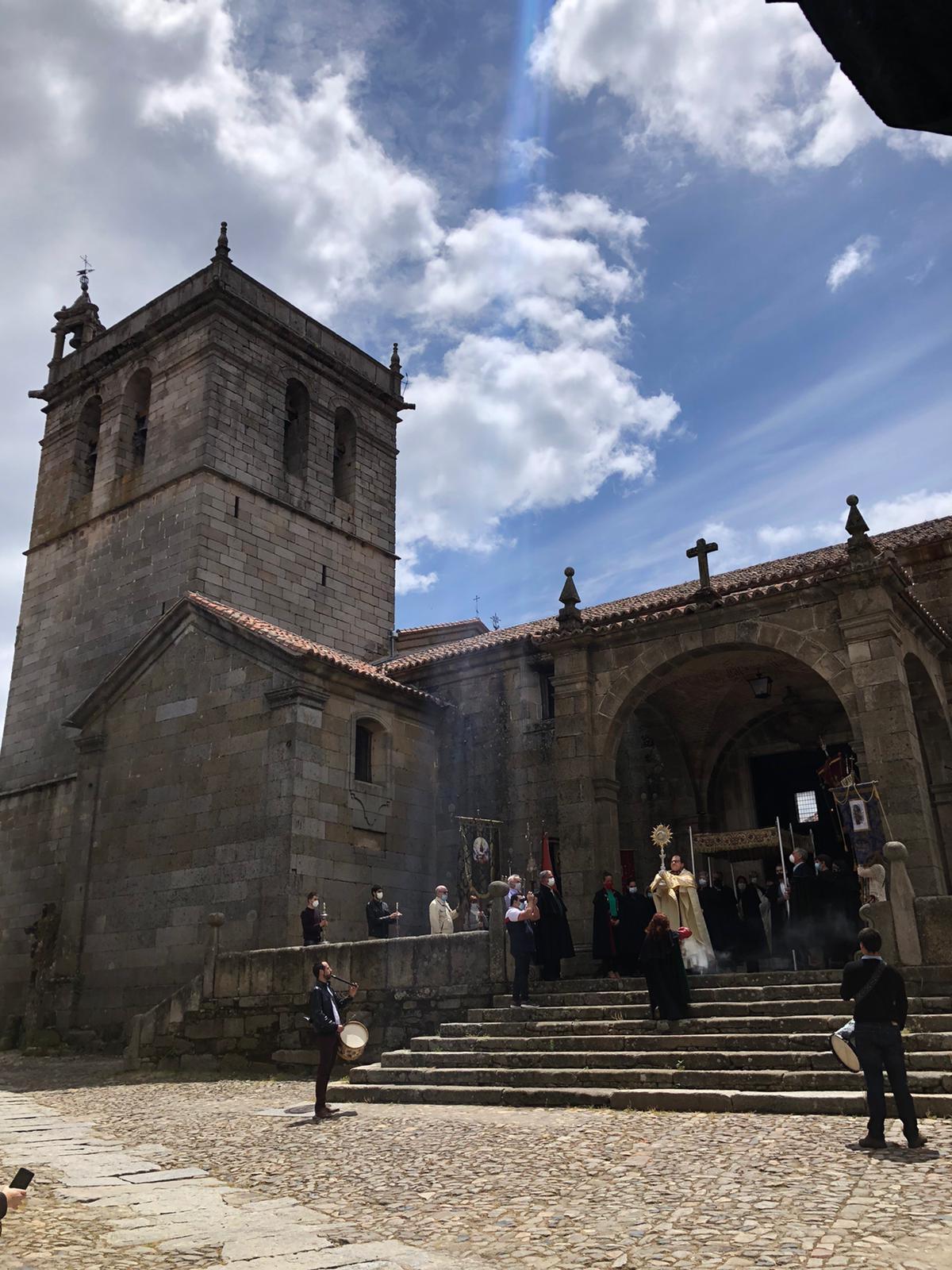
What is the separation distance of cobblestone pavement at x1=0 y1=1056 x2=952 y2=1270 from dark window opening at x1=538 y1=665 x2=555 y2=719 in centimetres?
938

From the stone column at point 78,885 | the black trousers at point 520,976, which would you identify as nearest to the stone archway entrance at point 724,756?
the black trousers at point 520,976

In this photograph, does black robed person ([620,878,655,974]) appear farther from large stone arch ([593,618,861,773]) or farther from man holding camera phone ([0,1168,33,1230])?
man holding camera phone ([0,1168,33,1230])

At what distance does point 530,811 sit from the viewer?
16828 mm

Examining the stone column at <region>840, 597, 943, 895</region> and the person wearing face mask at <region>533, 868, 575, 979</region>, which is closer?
the stone column at <region>840, 597, 943, 895</region>

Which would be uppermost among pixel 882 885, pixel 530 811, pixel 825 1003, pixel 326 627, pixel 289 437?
pixel 289 437

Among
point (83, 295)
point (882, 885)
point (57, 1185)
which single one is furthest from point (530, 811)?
point (83, 295)

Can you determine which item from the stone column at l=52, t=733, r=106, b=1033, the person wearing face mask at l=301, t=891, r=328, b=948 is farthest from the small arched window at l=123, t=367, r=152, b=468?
the person wearing face mask at l=301, t=891, r=328, b=948

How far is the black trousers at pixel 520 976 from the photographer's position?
10961 millimetres

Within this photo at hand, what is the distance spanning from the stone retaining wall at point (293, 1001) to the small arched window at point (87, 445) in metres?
15.9

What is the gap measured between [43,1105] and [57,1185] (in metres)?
4.92

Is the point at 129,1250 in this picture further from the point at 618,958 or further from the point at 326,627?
the point at 326,627

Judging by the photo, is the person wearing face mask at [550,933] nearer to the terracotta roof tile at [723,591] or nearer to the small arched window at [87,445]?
the terracotta roof tile at [723,591]

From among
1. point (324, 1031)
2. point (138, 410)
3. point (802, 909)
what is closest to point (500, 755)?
point (802, 909)

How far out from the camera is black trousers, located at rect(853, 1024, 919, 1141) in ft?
19.6
